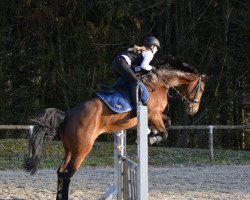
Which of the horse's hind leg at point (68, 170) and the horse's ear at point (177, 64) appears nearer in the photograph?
the horse's hind leg at point (68, 170)

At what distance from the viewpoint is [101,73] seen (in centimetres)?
1659

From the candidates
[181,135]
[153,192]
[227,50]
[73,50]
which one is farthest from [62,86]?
[153,192]

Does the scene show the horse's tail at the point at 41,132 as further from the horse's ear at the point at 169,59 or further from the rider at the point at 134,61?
the horse's ear at the point at 169,59

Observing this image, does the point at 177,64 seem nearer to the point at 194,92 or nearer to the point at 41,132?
the point at 194,92

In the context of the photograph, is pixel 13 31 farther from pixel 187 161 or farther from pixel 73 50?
pixel 187 161

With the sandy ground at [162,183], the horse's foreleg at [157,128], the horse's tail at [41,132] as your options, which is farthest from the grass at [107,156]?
the horse's tail at [41,132]

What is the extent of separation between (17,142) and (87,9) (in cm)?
473

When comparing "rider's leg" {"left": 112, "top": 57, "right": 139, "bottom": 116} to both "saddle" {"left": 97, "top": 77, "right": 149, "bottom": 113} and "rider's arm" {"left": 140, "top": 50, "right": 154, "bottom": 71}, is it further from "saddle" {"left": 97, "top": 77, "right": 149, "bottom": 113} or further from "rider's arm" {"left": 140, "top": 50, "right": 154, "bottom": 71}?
"rider's arm" {"left": 140, "top": 50, "right": 154, "bottom": 71}

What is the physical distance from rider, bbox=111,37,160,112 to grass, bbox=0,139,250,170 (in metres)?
5.26

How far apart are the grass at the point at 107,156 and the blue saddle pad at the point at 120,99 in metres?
5.28

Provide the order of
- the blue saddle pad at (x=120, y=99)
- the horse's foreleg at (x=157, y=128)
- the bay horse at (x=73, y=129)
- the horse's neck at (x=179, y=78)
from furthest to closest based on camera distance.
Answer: the horse's neck at (x=179, y=78), the horse's foreleg at (x=157, y=128), the blue saddle pad at (x=120, y=99), the bay horse at (x=73, y=129)

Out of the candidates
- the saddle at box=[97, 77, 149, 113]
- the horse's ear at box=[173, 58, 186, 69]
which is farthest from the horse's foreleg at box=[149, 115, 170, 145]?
the horse's ear at box=[173, 58, 186, 69]

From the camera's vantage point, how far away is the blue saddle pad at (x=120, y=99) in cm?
622

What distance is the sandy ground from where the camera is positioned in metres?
7.38
